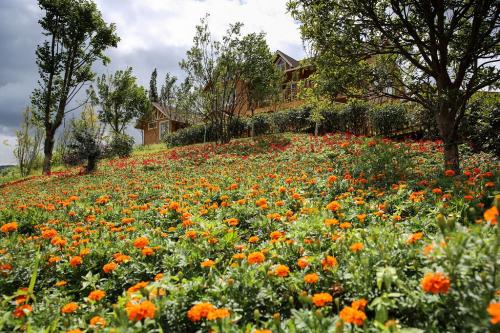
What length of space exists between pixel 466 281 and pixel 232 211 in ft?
13.7

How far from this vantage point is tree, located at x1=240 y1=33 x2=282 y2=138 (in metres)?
25.0

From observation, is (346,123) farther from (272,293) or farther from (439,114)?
(272,293)

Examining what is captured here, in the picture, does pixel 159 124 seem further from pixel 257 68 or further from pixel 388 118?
pixel 388 118

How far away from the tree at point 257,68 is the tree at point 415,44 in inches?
625

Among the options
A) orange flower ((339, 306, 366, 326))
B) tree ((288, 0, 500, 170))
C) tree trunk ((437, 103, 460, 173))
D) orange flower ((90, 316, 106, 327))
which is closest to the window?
tree ((288, 0, 500, 170))

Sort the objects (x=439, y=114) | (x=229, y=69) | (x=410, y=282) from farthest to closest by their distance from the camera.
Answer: (x=229, y=69) → (x=439, y=114) → (x=410, y=282)

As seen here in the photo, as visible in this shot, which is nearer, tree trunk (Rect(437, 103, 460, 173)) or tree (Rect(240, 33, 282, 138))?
tree trunk (Rect(437, 103, 460, 173))

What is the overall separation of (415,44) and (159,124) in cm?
4941

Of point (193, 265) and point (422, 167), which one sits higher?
point (422, 167)

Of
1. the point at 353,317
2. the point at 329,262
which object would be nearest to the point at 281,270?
the point at 329,262

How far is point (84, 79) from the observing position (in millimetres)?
26453

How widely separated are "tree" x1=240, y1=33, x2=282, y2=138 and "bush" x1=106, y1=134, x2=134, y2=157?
425 inches

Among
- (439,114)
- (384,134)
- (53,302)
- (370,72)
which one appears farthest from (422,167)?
(384,134)

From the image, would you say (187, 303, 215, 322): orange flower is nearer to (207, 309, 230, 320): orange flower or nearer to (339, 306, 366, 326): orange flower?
(207, 309, 230, 320): orange flower
